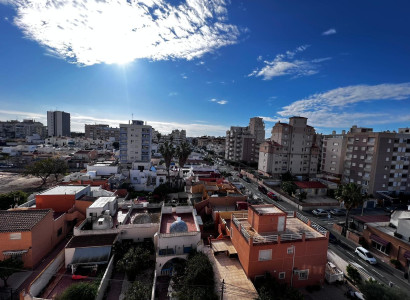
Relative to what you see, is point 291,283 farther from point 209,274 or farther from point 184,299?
point 184,299

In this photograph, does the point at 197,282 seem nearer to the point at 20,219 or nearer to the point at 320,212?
the point at 20,219

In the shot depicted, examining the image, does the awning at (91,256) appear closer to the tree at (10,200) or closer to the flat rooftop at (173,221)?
the flat rooftop at (173,221)

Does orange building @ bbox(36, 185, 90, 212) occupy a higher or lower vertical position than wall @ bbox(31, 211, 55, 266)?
higher

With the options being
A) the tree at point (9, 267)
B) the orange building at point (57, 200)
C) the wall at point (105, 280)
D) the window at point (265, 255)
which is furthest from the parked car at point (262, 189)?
the tree at point (9, 267)

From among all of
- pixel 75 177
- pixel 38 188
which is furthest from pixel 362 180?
pixel 38 188

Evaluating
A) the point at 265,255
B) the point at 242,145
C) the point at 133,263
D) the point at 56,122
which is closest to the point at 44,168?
the point at 133,263

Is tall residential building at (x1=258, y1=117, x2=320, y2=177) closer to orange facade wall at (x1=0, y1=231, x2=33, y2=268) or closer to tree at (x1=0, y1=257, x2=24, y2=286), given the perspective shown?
orange facade wall at (x1=0, y1=231, x2=33, y2=268)

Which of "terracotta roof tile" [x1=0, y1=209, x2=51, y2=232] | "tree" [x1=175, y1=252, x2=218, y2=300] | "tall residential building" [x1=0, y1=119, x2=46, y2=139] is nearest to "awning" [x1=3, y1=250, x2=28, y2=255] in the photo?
"terracotta roof tile" [x1=0, y1=209, x2=51, y2=232]
